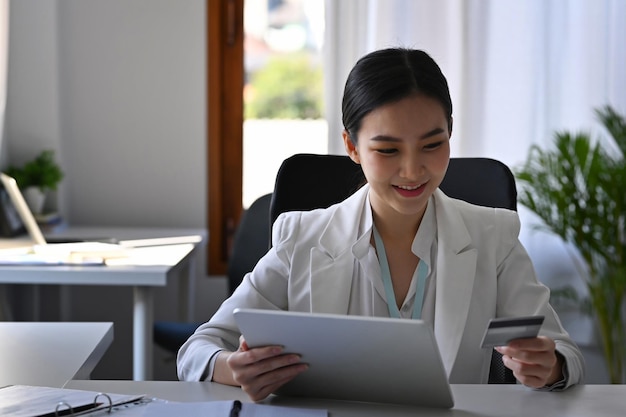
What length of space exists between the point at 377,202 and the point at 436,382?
595 mm

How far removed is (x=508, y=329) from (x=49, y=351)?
84 centimetres

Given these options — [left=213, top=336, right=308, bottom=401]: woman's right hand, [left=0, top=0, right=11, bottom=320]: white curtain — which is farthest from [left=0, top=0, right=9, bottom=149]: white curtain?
[left=213, top=336, right=308, bottom=401]: woman's right hand

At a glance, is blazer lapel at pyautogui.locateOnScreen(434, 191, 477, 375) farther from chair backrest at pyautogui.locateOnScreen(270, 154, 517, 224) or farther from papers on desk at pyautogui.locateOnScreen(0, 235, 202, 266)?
papers on desk at pyautogui.locateOnScreen(0, 235, 202, 266)

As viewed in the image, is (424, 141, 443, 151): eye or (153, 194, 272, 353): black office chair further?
(153, 194, 272, 353): black office chair

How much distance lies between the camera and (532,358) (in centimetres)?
138

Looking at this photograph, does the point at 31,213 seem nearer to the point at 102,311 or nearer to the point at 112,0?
the point at 102,311

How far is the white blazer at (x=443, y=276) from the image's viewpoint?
5.57 ft

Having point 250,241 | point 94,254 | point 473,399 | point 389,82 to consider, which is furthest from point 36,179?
point 473,399

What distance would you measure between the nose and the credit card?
0.40 meters

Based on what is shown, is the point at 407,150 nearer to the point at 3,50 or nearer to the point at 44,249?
the point at 44,249

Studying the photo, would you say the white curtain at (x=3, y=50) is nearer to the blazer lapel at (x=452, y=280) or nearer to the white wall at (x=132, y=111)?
the white wall at (x=132, y=111)

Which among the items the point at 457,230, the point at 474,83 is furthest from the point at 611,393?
the point at 474,83

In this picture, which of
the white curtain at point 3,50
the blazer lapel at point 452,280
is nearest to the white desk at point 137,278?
the white curtain at point 3,50

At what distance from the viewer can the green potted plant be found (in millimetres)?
3270
